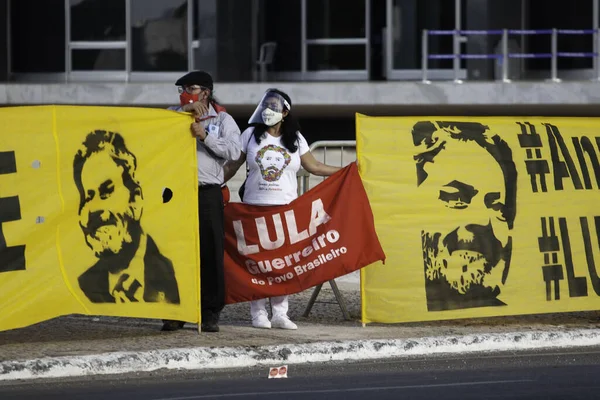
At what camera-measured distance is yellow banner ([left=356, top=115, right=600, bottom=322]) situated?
10.4 m

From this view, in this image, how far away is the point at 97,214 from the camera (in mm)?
9375

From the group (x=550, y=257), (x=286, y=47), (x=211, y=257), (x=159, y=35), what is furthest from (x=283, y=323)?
(x=286, y=47)

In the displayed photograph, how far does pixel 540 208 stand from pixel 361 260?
150cm

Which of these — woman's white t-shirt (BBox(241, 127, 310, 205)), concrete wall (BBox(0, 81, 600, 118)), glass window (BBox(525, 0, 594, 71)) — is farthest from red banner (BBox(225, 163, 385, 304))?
glass window (BBox(525, 0, 594, 71))

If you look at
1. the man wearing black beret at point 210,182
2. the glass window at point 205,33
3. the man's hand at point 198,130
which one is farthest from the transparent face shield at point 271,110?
the glass window at point 205,33

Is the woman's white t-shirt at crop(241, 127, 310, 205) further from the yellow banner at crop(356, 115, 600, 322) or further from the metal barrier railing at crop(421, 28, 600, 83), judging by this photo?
the metal barrier railing at crop(421, 28, 600, 83)

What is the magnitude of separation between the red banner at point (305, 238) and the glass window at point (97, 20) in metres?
19.6

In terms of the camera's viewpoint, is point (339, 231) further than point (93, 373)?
Yes

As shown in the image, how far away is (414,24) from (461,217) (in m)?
19.2

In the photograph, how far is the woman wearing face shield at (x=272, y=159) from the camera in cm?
1025

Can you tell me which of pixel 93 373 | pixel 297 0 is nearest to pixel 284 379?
pixel 93 373

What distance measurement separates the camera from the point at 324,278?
33.7 feet

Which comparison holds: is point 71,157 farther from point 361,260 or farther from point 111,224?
point 361,260

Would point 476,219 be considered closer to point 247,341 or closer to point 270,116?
point 270,116
